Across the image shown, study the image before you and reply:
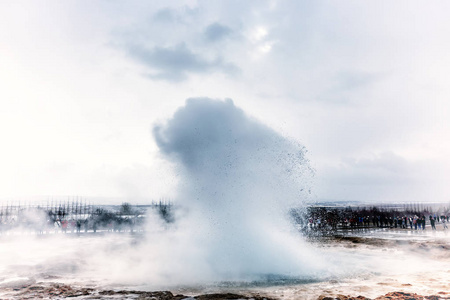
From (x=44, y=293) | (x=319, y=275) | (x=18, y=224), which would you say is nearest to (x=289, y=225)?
(x=319, y=275)

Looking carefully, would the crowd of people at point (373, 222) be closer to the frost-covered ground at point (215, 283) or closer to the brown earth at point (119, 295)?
the frost-covered ground at point (215, 283)

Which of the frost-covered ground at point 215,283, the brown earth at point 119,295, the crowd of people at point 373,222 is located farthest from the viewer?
the crowd of people at point 373,222

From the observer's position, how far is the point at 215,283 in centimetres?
1222

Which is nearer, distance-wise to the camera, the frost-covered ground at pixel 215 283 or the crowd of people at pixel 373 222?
the frost-covered ground at pixel 215 283

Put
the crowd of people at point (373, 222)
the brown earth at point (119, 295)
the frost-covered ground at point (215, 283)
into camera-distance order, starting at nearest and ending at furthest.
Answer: the brown earth at point (119, 295)
the frost-covered ground at point (215, 283)
the crowd of people at point (373, 222)

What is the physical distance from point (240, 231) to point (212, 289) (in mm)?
4808

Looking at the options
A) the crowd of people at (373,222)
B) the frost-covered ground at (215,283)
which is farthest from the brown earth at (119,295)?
the crowd of people at (373,222)

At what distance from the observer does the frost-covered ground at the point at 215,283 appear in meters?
10.7

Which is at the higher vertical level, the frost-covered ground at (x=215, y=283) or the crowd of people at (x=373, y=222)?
the frost-covered ground at (x=215, y=283)

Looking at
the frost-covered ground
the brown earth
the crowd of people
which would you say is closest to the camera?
the brown earth

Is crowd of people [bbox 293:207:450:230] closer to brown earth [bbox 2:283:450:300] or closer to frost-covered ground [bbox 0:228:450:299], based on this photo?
frost-covered ground [bbox 0:228:450:299]

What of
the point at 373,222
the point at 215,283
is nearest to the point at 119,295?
the point at 215,283

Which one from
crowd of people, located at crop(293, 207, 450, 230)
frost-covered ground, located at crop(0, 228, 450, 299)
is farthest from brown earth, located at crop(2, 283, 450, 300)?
crowd of people, located at crop(293, 207, 450, 230)

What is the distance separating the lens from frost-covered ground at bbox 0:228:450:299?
1070 cm
